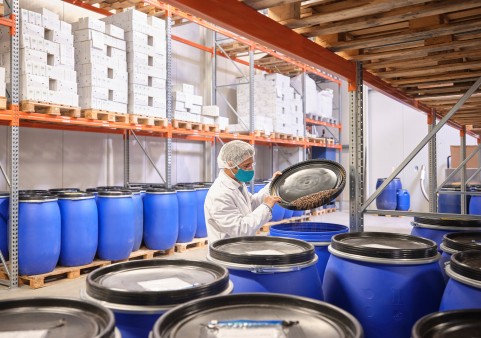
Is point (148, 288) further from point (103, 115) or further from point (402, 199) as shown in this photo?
point (402, 199)

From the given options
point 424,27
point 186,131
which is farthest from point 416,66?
point 186,131

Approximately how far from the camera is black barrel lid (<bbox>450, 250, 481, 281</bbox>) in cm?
202

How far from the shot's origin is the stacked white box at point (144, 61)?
7328 millimetres

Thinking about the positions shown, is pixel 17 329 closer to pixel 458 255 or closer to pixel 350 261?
pixel 350 261

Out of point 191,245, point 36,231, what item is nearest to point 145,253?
point 191,245

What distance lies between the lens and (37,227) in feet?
18.4

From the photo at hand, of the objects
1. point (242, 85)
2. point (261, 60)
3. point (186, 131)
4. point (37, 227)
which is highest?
point (261, 60)

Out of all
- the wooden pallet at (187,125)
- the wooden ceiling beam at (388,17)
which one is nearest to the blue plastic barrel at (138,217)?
the wooden pallet at (187,125)

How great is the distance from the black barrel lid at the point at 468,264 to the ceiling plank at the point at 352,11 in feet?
5.12

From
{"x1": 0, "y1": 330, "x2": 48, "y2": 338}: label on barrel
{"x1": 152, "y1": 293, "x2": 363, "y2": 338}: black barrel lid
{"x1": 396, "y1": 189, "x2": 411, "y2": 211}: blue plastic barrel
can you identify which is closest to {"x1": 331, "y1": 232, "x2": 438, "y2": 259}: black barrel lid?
{"x1": 152, "y1": 293, "x2": 363, "y2": 338}: black barrel lid

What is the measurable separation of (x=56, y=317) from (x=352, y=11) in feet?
8.31

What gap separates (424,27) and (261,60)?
33.6 feet

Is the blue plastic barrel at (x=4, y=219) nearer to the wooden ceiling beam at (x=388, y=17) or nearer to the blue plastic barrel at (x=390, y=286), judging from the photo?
the wooden ceiling beam at (x=388, y=17)

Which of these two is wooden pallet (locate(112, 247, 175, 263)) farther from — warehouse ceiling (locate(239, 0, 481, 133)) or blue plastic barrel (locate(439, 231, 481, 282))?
blue plastic barrel (locate(439, 231, 481, 282))
